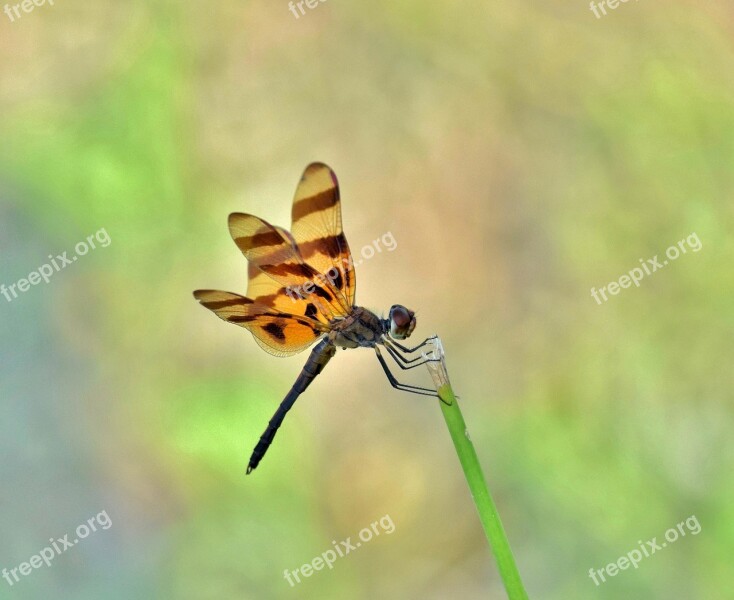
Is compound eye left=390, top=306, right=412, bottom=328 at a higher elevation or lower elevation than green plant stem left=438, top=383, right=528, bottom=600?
higher

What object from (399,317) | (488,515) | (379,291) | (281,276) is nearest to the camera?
(488,515)

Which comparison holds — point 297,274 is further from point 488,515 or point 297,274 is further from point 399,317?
point 488,515

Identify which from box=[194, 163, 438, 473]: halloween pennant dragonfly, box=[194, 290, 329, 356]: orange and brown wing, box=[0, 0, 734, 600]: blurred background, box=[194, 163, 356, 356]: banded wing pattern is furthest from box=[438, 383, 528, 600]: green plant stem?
box=[0, 0, 734, 600]: blurred background

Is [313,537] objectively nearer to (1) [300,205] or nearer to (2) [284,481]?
(2) [284,481]

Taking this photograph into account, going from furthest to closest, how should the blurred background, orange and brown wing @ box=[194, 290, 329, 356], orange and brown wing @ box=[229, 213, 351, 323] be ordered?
the blurred background < orange and brown wing @ box=[194, 290, 329, 356] < orange and brown wing @ box=[229, 213, 351, 323]

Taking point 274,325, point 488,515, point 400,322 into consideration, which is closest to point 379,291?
point 274,325

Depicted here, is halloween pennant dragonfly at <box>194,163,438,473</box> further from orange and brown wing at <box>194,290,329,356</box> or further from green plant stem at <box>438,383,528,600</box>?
green plant stem at <box>438,383,528,600</box>

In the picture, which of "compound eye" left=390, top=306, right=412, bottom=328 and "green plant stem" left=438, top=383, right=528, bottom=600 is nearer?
"green plant stem" left=438, top=383, right=528, bottom=600
